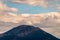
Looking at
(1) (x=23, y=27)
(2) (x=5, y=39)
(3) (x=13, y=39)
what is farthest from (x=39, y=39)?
(1) (x=23, y=27)

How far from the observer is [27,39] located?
15738cm

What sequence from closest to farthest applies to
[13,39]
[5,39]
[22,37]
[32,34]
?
1. [5,39]
2. [13,39]
3. [22,37]
4. [32,34]

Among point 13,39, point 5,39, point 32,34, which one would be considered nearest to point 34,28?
point 32,34

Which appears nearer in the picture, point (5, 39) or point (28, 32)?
point (5, 39)

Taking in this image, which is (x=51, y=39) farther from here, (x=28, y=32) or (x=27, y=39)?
(x=28, y=32)

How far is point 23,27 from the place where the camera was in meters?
193

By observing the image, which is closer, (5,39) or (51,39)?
(5,39)

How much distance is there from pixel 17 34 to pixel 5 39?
3588 centimetres

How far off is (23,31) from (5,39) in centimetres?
4913

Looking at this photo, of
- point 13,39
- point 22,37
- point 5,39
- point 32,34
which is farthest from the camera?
point 32,34

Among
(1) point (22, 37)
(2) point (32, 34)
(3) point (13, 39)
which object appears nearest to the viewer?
(3) point (13, 39)

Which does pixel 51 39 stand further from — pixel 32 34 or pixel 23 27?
pixel 23 27

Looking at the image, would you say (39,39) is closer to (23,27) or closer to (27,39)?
(27,39)

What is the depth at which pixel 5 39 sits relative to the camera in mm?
137375
